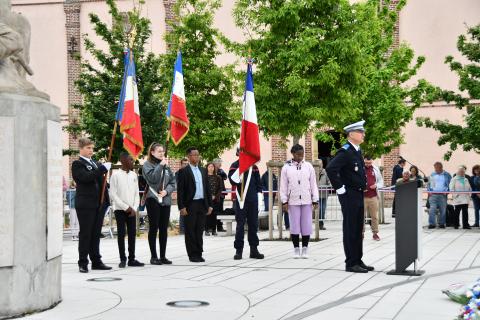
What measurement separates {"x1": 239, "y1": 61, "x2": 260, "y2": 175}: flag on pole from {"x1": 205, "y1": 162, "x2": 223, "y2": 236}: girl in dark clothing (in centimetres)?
432

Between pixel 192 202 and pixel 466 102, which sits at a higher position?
pixel 466 102

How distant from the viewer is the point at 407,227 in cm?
976

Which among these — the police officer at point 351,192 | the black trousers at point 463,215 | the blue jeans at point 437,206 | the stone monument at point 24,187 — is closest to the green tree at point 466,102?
the blue jeans at point 437,206

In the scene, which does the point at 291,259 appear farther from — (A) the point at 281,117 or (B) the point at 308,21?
(B) the point at 308,21

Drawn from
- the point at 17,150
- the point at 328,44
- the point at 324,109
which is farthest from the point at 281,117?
the point at 17,150

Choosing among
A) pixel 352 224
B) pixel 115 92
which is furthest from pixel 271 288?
pixel 115 92

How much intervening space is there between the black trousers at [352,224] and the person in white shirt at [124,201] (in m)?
3.38

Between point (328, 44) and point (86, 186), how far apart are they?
A: 8186mm

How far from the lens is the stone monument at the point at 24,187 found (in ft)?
22.3

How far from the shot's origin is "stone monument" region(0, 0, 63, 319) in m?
6.79

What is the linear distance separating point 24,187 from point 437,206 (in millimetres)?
14704

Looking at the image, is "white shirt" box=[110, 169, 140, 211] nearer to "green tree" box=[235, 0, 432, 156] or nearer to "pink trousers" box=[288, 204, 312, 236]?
"pink trousers" box=[288, 204, 312, 236]

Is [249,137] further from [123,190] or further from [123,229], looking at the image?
[123,229]

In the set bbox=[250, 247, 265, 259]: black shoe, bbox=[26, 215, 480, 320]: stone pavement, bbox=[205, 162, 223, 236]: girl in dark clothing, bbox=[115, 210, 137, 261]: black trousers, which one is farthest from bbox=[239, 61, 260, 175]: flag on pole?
bbox=[205, 162, 223, 236]: girl in dark clothing
